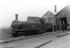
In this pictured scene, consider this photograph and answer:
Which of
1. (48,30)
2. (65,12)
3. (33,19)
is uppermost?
(65,12)

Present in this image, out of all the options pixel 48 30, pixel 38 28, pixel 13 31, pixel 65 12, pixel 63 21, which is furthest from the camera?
pixel 65 12

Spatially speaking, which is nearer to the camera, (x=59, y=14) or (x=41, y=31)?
(x=41, y=31)

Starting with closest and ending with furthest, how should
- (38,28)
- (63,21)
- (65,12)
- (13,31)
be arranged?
1. (13,31)
2. (38,28)
3. (63,21)
4. (65,12)

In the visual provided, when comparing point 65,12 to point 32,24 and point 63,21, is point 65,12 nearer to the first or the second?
point 63,21

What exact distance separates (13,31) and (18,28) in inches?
27.1

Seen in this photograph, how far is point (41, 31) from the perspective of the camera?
19.0 m

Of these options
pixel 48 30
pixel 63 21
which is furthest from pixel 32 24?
pixel 63 21

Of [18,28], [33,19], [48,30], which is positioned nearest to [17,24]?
[18,28]

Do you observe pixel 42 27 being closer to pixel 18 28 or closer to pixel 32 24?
pixel 32 24

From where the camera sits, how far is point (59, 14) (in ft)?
139

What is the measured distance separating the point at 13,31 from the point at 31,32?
230 centimetres

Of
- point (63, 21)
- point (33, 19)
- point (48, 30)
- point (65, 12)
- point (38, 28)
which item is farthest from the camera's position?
point (65, 12)

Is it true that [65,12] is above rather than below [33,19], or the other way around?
above

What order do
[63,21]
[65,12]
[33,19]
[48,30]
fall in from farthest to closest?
[65,12] → [63,21] → [48,30] → [33,19]
